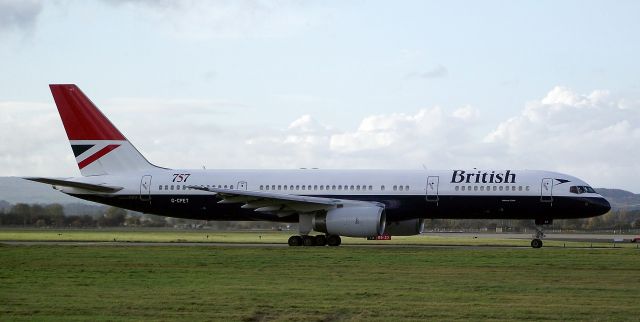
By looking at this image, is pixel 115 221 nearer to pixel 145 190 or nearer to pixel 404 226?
pixel 145 190

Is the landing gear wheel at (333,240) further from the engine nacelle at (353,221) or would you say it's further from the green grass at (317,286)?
the green grass at (317,286)

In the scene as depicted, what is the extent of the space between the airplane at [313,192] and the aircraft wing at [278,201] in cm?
5

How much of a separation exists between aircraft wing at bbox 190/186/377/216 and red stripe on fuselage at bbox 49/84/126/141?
824 centimetres

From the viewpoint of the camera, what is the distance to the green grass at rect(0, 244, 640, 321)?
19.1 metres

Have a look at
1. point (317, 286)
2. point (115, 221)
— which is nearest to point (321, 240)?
point (317, 286)

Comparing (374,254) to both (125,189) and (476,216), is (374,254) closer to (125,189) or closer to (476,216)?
(476,216)

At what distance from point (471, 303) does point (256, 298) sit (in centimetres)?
465

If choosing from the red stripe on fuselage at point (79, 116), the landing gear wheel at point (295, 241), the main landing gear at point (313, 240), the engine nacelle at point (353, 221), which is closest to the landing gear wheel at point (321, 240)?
the main landing gear at point (313, 240)

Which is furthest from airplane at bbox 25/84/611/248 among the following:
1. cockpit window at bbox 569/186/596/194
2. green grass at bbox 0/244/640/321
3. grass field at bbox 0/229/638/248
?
green grass at bbox 0/244/640/321

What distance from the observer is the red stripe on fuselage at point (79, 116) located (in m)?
50.5

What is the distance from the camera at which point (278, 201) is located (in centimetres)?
4481

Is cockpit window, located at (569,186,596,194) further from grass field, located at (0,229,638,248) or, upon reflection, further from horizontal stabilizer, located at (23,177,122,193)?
horizontal stabilizer, located at (23,177,122,193)

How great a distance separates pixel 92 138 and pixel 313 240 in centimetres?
1340

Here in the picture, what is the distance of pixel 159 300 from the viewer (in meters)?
21.0
